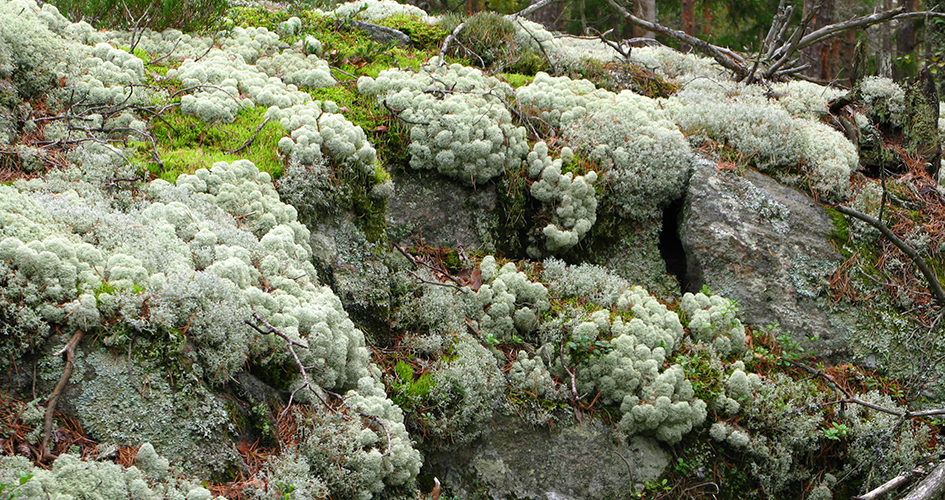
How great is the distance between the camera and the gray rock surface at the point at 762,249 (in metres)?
5.90

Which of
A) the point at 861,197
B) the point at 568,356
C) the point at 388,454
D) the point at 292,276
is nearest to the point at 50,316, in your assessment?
the point at 292,276

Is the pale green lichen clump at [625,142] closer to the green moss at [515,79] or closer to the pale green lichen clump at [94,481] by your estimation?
the green moss at [515,79]

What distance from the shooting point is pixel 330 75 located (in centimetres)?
654

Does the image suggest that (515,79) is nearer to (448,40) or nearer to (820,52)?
(448,40)

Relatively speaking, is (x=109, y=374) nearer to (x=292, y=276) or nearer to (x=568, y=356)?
(x=292, y=276)

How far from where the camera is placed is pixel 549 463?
4668 mm

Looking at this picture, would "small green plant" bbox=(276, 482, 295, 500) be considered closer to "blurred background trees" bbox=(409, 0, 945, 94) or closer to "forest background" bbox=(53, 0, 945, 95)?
"forest background" bbox=(53, 0, 945, 95)

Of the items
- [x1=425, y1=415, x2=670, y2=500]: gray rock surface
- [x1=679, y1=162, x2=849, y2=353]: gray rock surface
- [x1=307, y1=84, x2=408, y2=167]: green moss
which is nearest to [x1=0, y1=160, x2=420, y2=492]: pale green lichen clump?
[x1=425, y1=415, x2=670, y2=500]: gray rock surface

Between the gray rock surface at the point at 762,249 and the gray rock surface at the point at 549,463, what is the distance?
71.6 inches

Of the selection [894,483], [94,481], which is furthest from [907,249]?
[94,481]

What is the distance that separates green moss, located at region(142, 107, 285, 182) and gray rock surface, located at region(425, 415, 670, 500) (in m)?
2.40

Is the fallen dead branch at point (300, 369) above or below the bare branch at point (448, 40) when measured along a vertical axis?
below

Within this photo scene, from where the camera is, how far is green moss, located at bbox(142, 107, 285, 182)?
16.0ft

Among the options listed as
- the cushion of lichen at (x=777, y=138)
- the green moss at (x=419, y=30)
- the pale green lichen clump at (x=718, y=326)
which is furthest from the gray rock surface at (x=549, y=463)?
the green moss at (x=419, y=30)
